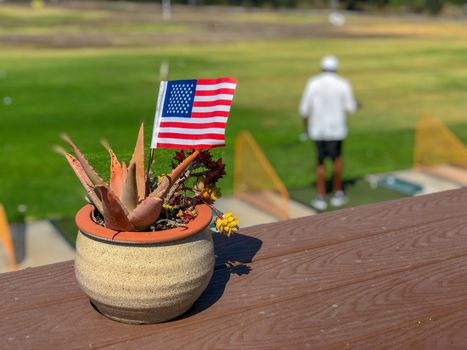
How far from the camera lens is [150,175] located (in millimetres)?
2545

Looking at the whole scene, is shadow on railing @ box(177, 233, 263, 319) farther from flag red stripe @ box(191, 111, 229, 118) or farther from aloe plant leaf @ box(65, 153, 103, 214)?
flag red stripe @ box(191, 111, 229, 118)

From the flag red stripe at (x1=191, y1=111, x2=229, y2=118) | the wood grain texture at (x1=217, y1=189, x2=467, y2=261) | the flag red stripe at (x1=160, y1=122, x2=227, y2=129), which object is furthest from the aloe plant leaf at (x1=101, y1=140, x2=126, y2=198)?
the wood grain texture at (x1=217, y1=189, x2=467, y2=261)

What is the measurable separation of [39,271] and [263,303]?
41.1 inches

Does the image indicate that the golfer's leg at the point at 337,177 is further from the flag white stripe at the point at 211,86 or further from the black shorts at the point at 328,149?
the flag white stripe at the point at 211,86

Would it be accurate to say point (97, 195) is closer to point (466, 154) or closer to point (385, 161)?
point (466, 154)

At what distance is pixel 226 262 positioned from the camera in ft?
9.52

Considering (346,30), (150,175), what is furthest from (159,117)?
(346,30)

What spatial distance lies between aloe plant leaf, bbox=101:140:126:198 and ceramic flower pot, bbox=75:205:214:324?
151 mm

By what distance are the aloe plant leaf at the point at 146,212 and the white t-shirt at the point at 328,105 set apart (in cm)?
683

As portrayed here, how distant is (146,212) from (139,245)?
12 centimetres

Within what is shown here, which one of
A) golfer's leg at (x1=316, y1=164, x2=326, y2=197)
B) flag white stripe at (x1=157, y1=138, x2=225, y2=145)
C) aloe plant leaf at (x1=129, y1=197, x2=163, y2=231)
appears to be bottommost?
golfer's leg at (x1=316, y1=164, x2=326, y2=197)

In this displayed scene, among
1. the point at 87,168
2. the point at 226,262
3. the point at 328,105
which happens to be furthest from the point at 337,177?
the point at 87,168

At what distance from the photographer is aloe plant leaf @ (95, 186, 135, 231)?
2182 mm

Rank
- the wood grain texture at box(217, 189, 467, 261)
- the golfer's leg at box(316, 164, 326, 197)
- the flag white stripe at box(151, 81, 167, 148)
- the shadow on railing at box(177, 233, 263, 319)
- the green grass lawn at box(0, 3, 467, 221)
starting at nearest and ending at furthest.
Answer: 1. the flag white stripe at box(151, 81, 167, 148)
2. the shadow on railing at box(177, 233, 263, 319)
3. the wood grain texture at box(217, 189, 467, 261)
4. the golfer's leg at box(316, 164, 326, 197)
5. the green grass lawn at box(0, 3, 467, 221)
